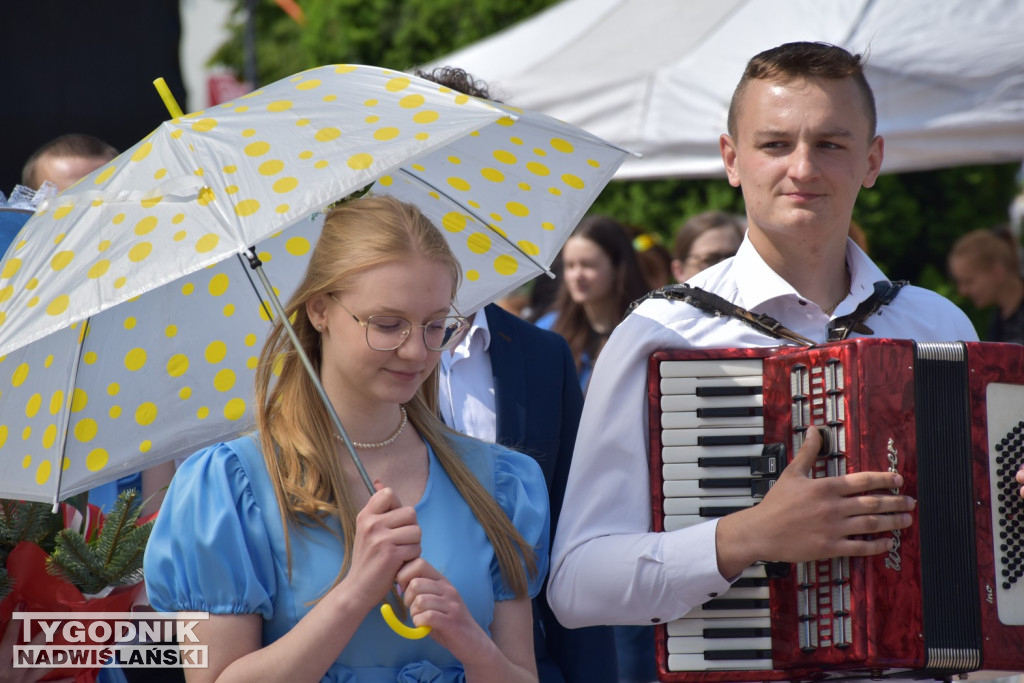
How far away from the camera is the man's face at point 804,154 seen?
3133mm

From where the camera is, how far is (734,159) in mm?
3344

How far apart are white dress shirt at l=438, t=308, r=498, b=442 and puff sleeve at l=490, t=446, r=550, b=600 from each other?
2.55 feet

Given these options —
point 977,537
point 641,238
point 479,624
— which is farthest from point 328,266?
point 641,238

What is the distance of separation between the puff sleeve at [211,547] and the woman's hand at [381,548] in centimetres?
23

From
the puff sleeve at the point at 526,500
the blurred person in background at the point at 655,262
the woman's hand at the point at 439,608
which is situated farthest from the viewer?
the blurred person in background at the point at 655,262

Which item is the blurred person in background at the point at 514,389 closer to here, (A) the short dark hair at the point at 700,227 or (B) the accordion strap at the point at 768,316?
(B) the accordion strap at the point at 768,316

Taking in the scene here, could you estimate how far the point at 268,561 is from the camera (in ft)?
8.61

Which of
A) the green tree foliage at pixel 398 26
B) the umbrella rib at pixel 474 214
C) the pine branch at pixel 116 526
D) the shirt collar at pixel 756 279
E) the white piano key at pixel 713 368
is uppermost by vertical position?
the green tree foliage at pixel 398 26

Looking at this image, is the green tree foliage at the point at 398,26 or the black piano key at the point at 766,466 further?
the green tree foliage at the point at 398,26

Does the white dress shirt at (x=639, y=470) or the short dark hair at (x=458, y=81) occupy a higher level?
the short dark hair at (x=458, y=81)

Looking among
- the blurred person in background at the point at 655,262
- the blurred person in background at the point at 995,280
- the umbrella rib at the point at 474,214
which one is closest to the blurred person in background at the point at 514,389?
the umbrella rib at the point at 474,214

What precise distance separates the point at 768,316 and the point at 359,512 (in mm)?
1195

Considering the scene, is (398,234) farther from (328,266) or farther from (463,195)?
(463,195)

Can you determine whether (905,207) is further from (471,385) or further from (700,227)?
(471,385)
